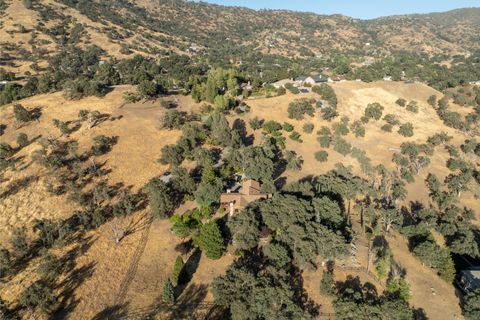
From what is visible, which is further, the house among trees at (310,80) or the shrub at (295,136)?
the house among trees at (310,80)

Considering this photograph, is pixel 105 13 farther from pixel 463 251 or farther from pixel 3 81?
pixel 463 251

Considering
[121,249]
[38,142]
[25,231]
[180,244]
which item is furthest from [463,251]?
[38,142]

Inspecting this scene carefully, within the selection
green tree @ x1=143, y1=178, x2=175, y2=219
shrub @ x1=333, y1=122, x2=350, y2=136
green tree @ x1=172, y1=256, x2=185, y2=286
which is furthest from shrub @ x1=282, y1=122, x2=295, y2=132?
green tree @ x1=172, y1=256, x2=185, y2=286

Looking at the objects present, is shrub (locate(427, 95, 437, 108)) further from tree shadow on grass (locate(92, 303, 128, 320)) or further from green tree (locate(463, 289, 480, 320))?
tree shadow on grass (locate(92, 303, 128, 320))

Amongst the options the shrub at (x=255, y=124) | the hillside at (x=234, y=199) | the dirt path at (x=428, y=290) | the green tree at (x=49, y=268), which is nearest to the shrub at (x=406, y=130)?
the hillside at (x=234, y=199)

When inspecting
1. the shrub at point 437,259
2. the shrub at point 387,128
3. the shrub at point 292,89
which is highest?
the shrub at point 292,89

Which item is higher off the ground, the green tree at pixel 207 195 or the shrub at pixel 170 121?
the shrub at pixel 170 121

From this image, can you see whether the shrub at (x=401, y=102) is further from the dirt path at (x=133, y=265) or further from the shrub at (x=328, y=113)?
the dirt path at (x=133, y=265)
